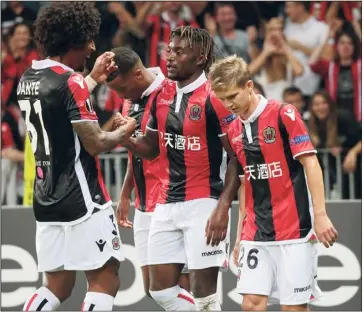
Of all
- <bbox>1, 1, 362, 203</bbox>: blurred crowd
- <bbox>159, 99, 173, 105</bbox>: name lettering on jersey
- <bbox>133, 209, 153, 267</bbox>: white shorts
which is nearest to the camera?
<bbox>159, 99, 173, 105</bbox>: name lettering on jersey

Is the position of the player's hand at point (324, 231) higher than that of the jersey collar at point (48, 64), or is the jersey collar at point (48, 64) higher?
the jersey collar at point (48, 64)

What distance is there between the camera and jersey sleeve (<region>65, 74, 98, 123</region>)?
6879mm

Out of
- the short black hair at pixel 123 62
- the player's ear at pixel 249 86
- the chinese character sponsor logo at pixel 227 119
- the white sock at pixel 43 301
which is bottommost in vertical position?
the white sock at pixel 43 301

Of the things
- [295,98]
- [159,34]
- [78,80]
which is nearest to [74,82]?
[78,80]

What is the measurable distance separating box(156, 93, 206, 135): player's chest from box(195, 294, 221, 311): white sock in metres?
1.19

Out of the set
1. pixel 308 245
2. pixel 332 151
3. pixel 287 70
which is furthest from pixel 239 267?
pixel 287 70

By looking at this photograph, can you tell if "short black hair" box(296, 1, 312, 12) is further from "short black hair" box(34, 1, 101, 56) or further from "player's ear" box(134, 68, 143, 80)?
"short black hair" box(34, 1, 101, 56)

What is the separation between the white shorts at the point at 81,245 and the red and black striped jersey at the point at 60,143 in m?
0.06

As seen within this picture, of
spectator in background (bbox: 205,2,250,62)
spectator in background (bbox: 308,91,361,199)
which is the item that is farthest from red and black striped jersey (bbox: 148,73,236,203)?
spectator in background (bbox: 205,2,250,62)

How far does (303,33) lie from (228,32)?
0.85 metres

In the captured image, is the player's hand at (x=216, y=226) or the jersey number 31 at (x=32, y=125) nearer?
the jersey number 31 at (x=32, y=125)

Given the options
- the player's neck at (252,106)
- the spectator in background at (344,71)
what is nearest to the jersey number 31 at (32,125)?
the player's neck at (252,106)

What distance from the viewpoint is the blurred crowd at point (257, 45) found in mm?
11625

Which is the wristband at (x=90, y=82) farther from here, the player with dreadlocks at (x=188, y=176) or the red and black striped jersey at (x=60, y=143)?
the player with dreadlocks at (x=188, y=176)
